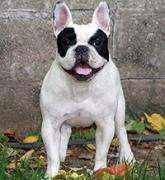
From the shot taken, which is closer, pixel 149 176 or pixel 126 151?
pixel 149 176

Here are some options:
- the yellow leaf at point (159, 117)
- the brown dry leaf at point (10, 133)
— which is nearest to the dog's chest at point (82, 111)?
the brown dry leaf at point (10, 133)

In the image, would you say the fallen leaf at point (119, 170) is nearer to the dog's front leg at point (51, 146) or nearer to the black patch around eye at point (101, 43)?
the dog's front leg at point (51, 146)

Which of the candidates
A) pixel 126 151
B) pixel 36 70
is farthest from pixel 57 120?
pixel 36 70

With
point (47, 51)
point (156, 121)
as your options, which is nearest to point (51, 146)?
point (47, 51)

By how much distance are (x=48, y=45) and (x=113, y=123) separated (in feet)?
3.66

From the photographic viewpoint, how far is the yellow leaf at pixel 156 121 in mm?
5070

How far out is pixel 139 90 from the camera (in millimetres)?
5180

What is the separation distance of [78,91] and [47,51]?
103 centimetres

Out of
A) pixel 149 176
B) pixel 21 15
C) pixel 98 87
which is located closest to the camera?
pixel 149 176

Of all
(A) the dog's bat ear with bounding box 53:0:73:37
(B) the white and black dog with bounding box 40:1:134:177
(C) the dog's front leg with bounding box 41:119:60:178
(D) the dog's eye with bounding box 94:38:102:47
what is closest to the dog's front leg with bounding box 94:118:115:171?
(B) the white and black dog with bounding box 40:1:134:177

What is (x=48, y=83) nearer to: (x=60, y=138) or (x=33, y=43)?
(x=60, y=138)

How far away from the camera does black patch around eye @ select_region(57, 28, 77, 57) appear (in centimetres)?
392

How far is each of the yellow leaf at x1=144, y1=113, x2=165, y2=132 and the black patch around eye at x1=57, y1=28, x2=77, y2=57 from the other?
1.38m

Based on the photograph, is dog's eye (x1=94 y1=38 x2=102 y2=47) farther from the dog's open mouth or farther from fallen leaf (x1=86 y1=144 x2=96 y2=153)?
fallen leaf (x1=86 y1=144 x2=96 y2=153)
